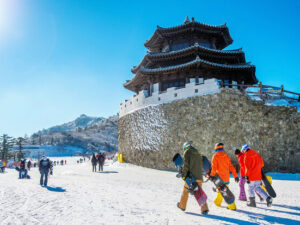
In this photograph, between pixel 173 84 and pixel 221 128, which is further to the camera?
pixel 173 84

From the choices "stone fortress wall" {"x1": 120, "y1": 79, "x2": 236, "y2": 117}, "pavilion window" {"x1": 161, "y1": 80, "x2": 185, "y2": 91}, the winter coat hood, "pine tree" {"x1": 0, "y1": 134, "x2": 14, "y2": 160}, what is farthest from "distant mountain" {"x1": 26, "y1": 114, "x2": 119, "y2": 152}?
the winter coat hood

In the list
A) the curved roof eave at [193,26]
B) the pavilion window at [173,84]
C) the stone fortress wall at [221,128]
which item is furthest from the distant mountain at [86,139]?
the stone fortress wall at [221,128]

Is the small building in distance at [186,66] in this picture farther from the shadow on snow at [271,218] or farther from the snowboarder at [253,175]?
the shadow on snow at [271,218]

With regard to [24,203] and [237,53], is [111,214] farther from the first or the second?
[237,53]

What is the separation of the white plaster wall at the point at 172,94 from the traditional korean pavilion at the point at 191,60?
105 centimetres

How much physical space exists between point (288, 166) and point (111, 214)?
10.9 meters

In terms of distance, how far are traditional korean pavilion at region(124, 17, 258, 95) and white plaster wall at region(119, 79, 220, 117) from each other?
3.44 ft

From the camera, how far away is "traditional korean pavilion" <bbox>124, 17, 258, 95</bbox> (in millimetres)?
15945

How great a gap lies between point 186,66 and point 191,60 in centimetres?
212

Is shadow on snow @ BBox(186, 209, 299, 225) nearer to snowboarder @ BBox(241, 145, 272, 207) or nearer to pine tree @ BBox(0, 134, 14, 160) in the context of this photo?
snowboarder @ BBox(241, 145, 272, 207)

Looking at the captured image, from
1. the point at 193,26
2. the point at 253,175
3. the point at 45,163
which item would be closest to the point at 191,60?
the point at 193,26

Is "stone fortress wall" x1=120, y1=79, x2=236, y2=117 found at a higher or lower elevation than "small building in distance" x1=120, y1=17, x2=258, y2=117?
lower

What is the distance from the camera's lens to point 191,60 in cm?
1711

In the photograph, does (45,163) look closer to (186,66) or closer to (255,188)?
(255,188)
